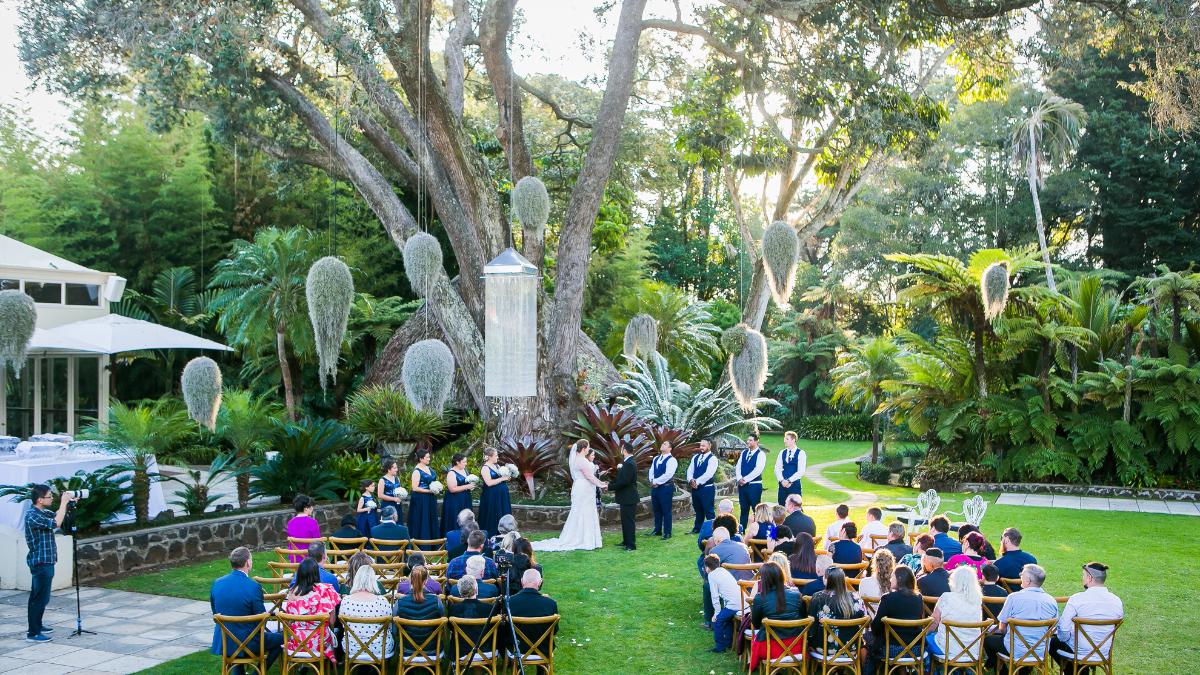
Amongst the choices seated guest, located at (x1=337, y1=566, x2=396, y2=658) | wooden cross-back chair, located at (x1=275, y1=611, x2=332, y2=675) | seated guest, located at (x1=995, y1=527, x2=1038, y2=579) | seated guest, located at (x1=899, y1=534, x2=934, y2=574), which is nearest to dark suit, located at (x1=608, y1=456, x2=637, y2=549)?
seated guest, located at (x1=899, y1=534, x2=934, y2=574)

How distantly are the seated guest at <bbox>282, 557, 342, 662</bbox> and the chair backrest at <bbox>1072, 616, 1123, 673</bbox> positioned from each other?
5.00 m

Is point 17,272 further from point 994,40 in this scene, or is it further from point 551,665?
point 994,40

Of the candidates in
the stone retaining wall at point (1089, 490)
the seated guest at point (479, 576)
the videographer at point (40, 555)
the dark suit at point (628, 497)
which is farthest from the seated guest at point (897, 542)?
the stone retaining wall at point (1089, 490)

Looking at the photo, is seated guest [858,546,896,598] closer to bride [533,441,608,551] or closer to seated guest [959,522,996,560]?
seated guest [959,522,996,560]

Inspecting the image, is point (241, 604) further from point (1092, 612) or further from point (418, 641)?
point (1092, 612)

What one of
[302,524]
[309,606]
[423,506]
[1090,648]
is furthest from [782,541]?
[423,506]

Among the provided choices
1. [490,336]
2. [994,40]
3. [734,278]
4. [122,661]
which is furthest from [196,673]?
[734,278]

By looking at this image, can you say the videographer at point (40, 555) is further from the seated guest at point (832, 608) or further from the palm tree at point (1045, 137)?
the palm tree at point (1045, 137)

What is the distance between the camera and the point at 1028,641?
21.4 feet

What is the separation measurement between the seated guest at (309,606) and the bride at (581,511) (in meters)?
5.17

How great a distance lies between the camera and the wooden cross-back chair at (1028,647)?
6.32m

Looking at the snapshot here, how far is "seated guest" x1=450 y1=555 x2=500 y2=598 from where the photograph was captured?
7.04 metres

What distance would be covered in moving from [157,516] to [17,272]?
7144 millimetres

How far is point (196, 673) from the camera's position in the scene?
7.08 m
